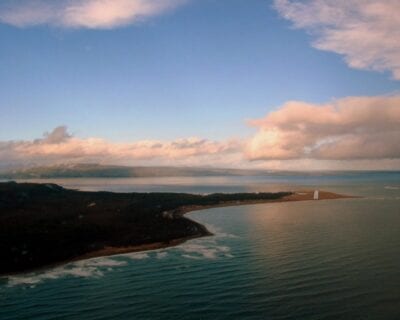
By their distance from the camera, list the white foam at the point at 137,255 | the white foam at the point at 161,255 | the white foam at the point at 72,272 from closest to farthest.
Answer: the white foam at the point at 72,272 → the white foam at the point at 161,255 → the white foam at the point at 137,255

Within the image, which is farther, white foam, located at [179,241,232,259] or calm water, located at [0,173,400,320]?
white foam, located at [179,241,232,259]

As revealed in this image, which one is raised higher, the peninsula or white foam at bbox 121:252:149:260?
the peninsula

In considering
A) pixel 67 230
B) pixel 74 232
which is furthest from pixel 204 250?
pixel 67 230

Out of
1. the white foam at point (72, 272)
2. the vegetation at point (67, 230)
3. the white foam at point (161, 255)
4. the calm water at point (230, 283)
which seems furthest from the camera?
the white foam at point (161, 255)

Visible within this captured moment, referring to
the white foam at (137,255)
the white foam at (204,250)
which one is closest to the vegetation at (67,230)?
the white foam at (137,255)

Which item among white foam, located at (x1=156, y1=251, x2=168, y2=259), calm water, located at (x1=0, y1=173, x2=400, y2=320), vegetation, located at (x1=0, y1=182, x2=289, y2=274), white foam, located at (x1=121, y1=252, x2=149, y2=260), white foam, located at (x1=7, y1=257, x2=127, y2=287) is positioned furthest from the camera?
white foam, located at (x1=121, y1=252, x2=149, y2=260)

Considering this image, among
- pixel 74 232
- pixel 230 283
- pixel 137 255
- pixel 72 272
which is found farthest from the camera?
pixel 74 232

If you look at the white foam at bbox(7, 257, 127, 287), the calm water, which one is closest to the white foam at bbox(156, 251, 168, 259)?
the calm water

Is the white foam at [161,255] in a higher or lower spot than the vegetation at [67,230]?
lower

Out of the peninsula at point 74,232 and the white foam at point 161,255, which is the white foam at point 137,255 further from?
the peninsula at point 74,232

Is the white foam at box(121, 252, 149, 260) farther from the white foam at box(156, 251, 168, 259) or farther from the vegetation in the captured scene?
the vegetation

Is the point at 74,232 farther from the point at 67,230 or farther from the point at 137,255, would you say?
the point at 137,255
